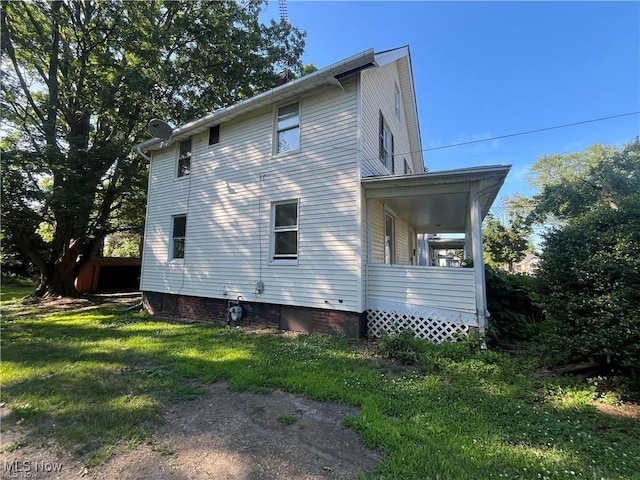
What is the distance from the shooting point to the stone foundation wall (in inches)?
270

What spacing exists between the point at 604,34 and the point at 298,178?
10.8m

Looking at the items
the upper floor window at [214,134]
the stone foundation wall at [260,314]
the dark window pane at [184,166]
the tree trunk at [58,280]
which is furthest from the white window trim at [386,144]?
the tree trunk at [58,280]

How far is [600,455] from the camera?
268 cm

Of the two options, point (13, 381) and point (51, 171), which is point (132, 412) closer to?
point (13, 381)

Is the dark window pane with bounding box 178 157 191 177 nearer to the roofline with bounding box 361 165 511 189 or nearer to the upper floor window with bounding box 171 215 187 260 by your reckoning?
the upper floor window with bounding box 171 215 187 260

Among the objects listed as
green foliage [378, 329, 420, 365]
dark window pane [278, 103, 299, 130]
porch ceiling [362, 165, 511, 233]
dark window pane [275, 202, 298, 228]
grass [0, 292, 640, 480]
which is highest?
dark window pane [278, 103, 299, 130]

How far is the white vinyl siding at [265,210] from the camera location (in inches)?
279

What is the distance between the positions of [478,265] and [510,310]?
7.60 feet

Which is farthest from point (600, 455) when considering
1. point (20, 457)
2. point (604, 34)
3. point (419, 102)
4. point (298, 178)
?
point (419, 102)

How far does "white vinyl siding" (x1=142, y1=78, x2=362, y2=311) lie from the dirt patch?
3.59 meters

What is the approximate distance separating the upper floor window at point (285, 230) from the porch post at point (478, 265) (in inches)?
159

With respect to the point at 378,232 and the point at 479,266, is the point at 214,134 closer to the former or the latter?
the point at 378,232

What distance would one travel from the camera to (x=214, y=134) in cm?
986

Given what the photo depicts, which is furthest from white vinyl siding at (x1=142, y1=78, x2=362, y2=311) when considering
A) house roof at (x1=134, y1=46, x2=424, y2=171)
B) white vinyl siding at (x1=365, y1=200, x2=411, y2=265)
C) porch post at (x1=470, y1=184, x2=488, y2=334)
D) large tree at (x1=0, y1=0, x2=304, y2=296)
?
large tree at (x1=0, y1=0, x2=304, y2=296)
